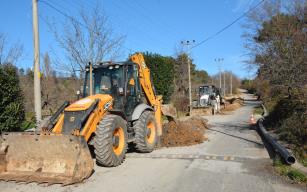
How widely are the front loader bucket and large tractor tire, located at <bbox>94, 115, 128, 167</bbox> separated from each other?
2.61 feet

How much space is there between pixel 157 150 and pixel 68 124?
3.77m

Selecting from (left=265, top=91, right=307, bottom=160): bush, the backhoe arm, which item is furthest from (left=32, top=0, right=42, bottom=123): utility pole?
(left=265, top=91, right=307, bottom=160): bush

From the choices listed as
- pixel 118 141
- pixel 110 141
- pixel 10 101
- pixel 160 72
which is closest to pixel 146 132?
pixel 118 141

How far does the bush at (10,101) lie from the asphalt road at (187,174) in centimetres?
404

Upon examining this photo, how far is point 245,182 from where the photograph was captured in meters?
7.09

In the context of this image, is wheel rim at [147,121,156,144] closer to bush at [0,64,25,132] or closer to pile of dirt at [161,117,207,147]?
pile of dirt at [161,117,207,147]

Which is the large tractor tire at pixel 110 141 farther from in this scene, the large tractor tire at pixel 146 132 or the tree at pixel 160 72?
the tree at pixel 160 72

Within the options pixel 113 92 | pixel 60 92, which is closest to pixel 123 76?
pixel 113 92

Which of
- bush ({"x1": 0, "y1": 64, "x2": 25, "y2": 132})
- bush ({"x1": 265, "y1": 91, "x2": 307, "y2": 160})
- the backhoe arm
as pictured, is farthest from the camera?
the backhoe arm

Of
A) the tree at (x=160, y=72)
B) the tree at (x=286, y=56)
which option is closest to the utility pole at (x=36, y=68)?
the tree at (x=286, y=56)

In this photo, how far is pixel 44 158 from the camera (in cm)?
754

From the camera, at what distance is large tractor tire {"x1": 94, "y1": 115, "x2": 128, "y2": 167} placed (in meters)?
8.03

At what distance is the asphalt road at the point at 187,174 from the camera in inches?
267

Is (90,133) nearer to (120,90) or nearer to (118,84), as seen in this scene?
(120,90)
